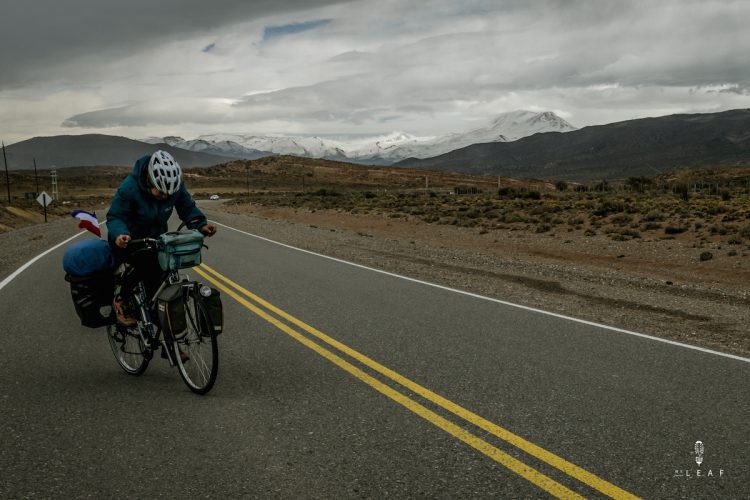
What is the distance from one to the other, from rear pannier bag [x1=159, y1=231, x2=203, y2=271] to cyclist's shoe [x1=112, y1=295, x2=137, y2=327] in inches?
32.6

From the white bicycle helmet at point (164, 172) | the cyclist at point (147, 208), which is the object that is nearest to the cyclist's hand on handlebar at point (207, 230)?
the cyclist at point (147, 208)

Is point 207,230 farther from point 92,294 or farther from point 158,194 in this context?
point 92,294

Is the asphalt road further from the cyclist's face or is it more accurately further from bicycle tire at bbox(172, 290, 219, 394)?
the cyclist's face

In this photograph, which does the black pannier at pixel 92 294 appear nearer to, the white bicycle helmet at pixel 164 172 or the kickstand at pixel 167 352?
the kickstand at pixel 167 352

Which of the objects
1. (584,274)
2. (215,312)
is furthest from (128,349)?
(584,274)

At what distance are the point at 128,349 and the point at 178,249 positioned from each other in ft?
5.18

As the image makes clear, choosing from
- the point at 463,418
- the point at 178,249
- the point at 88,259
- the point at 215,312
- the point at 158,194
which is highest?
the point at 158,194

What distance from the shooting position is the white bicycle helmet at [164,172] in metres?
5.09

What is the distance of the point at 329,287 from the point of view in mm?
11312

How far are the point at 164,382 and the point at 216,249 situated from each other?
41.6 ft

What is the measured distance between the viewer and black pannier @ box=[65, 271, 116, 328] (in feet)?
18.1

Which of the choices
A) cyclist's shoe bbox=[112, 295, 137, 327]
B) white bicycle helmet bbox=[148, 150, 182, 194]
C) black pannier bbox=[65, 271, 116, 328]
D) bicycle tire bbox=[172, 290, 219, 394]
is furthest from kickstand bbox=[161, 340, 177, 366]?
white bicycle helmet bbox=[148, 150, 182, 194]

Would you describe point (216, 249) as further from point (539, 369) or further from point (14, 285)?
point (539, 369)

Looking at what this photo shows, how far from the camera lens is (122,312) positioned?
5699 millimetres
